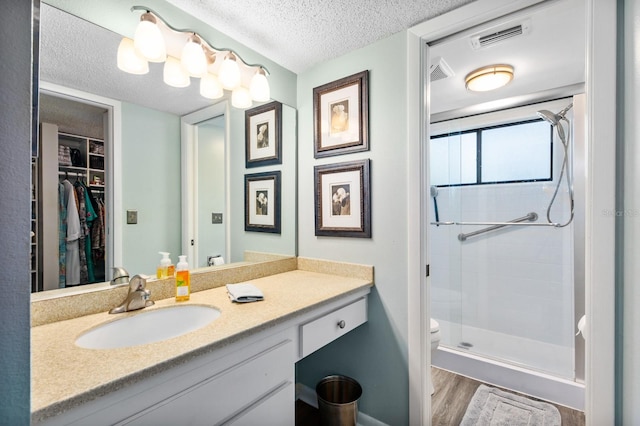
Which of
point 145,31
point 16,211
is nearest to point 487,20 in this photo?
point 145,31

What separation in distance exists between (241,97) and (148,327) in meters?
1.26

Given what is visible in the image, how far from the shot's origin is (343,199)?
176 cm

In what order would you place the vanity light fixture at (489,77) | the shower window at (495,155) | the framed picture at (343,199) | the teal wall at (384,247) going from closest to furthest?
the teal wall at (384,247) → the framed picture at (343,199) → the vanity light fixture at (489,77) → the shower window at (495,155)

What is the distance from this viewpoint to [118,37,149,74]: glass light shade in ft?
4.05

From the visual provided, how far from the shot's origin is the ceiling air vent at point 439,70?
1840 millimetres

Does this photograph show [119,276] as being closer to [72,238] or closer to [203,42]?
[72,238]

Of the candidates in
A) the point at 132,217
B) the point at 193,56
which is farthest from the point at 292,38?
the point at 132,217

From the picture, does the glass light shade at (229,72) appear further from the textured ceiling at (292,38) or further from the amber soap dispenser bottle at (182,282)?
the amber soap dispenser bottle at (182,282)

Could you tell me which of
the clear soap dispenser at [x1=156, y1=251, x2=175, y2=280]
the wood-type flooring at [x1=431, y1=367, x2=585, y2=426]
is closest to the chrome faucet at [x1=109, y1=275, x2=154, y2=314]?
the clear soap dispenser at [x1=156, y1=251, x2=175, y2=280]

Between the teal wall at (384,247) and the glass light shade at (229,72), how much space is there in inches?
23.2

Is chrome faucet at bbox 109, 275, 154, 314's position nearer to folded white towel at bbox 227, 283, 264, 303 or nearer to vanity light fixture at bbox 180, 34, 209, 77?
folded white towel at bbox 227, 283, 264, 303

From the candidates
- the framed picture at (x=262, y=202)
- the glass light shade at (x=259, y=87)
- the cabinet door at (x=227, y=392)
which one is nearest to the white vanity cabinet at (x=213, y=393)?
the cabinet door at (x=227, y=392)

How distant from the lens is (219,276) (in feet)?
5.08

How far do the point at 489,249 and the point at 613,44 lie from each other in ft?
6.36
